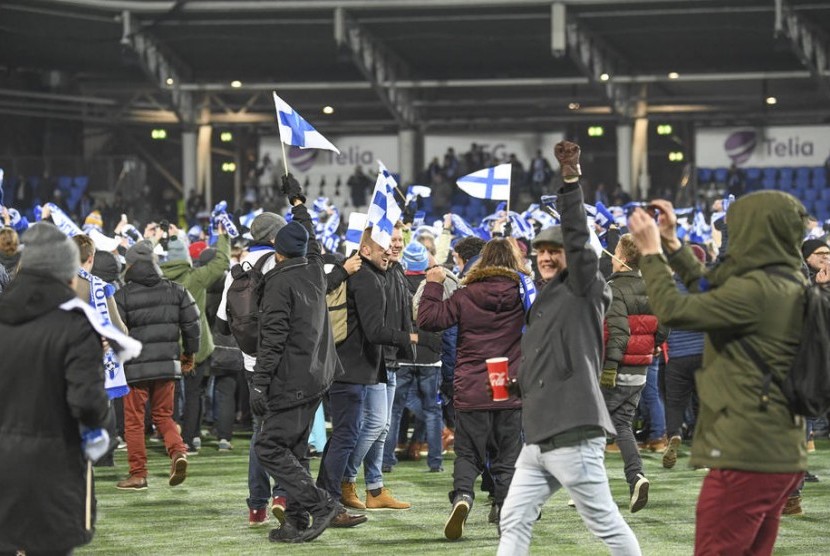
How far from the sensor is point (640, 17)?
30.9 metres

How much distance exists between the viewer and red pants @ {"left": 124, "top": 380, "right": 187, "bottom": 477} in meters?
10.5

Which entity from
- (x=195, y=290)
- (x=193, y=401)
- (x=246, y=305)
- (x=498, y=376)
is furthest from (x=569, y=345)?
(x=195, y=290)

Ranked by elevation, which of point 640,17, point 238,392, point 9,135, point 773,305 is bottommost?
point 238,392

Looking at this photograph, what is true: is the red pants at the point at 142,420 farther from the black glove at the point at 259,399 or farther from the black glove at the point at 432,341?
the black glove at the point at 259,399

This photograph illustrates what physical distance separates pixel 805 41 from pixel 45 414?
27159 mm

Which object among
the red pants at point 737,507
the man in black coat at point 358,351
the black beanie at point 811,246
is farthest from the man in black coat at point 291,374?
the black beanie at point 811,246

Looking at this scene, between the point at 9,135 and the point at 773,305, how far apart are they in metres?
A: 31.8

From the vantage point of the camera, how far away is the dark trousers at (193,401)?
41.5 feet

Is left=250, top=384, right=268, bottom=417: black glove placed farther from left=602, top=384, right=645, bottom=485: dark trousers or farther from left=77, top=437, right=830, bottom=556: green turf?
left=602, top=384, right=645, bottom=485: dark trousers

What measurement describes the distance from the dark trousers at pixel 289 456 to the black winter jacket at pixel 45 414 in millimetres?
2803

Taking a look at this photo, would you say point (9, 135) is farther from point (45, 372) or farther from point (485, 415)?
point (45, 372)

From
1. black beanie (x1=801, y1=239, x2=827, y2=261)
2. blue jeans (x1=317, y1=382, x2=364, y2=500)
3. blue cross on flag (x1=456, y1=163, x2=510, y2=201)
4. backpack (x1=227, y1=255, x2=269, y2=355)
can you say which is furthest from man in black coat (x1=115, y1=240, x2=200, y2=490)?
black beanie (x1=801, y1=239, x2=827, y2=261)

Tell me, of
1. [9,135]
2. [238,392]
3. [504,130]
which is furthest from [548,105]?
[238,392]

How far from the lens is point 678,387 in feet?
40.0
